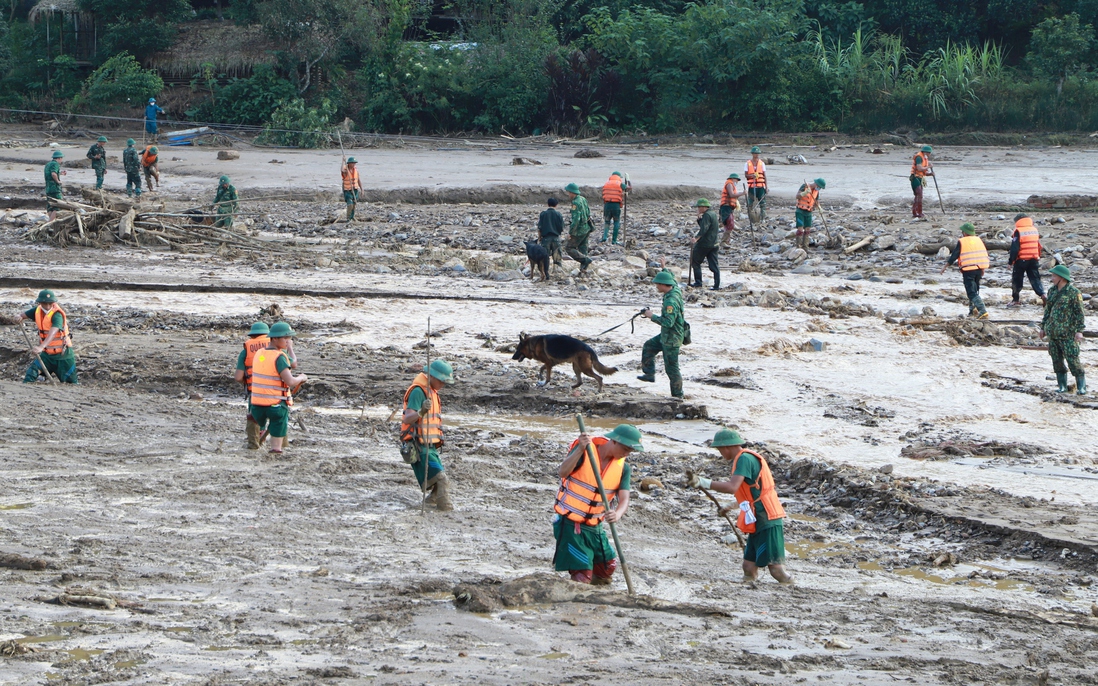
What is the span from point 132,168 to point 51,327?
15.4 metres

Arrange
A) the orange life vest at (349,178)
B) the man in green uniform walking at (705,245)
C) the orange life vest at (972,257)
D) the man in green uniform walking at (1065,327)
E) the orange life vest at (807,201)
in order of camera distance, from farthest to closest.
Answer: the orange life vest at (349,178)
the orange life vest at (807,201)
the man in green uniform walking at (705,245)
the orange life vest at (972,257)
the man in green uniform walking at (1065,327)

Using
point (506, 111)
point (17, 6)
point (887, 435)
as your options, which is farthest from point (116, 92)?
point (887, 435)

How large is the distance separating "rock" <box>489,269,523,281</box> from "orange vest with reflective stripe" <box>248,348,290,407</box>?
9277 mm

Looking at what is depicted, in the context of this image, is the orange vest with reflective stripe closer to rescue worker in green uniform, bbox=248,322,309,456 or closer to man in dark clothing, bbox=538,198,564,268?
rescue worker in green uniform, bbox=248,322,309,456

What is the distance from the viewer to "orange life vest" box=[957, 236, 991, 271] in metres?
16.4

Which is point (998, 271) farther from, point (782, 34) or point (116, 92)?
point (116, 92)

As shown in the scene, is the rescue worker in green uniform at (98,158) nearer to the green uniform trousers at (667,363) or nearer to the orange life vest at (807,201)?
the orange life vest at (807,201)

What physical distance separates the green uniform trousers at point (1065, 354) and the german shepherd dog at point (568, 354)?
4917mm

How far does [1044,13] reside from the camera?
37.1 meters

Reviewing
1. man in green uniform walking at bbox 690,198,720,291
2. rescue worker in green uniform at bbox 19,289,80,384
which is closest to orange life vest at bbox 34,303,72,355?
rescue worker in green uniform at bbox 19,289,80,384

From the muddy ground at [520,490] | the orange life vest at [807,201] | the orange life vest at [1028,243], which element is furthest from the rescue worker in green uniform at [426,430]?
the orange life vest at [807,201]

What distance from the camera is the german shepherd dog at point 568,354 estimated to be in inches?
489

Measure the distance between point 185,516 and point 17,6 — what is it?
45.5 metres

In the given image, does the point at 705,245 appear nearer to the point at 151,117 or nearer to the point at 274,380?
the point at 274,380
